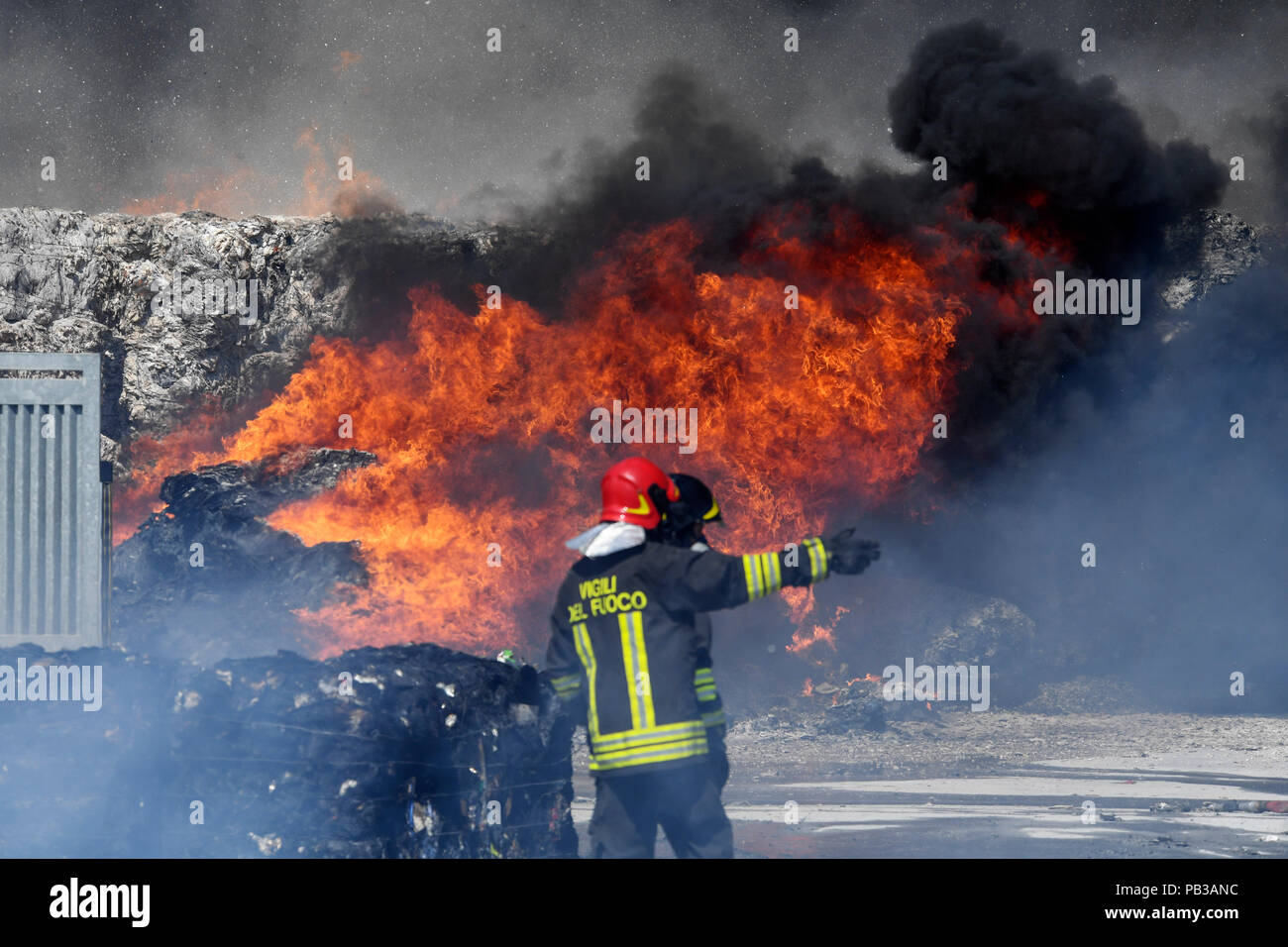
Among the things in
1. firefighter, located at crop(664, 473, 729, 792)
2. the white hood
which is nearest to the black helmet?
firefighter, located at crop(664, 473, 729, 792)

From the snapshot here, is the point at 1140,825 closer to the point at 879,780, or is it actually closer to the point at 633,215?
the point at 879,780

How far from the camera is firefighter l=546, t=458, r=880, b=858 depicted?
5.16 m

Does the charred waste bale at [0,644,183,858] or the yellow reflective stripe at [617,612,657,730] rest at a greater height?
the yellow reflective stripe at [617,612,657,730]

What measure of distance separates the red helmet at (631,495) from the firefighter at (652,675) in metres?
0.10

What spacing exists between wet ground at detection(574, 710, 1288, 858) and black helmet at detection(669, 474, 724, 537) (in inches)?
122

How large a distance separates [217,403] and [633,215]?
7608 mm

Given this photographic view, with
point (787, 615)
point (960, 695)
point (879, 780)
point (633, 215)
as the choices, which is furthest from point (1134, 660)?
point (633, 215)

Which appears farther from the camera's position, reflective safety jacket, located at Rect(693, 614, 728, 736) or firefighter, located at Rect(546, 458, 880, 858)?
reflective safety jacket, located at Rect(693, 614, 728, 736)

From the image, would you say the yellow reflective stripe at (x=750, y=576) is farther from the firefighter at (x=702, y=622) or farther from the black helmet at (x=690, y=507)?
the black helmet at (x=690, y=507)

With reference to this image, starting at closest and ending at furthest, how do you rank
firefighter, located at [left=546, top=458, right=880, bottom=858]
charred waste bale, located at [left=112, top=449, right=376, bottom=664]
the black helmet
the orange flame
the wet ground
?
firefighter, located at [left=546, top=458, right=880, bottom=858]
the black helmet
the wet ground
charred waste bale, located at [left=112, top=449, right=376, bottom=664]
the orange flame

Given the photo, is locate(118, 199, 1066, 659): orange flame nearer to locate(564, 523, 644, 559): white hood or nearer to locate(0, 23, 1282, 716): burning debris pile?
locate(0, 23, 1282, 716): burning debris pile

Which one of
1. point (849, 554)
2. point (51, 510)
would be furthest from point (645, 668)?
point (51, 510)

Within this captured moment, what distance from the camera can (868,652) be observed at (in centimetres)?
1692

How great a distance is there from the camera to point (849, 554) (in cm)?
508
